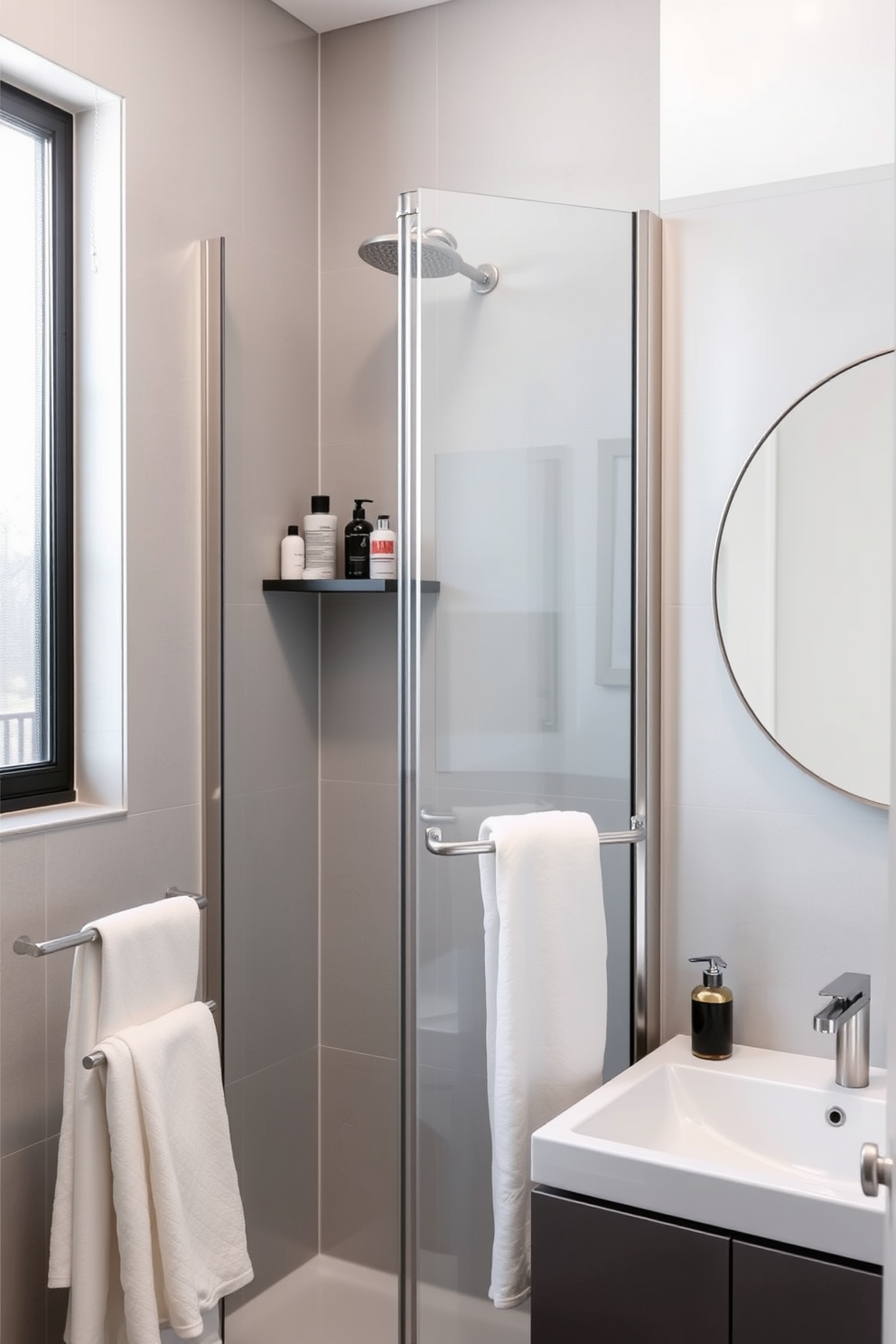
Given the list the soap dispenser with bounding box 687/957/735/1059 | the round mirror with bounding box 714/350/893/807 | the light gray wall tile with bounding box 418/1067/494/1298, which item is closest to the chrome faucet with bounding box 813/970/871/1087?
the soap dispenser with bounding box 687/957/735/1059

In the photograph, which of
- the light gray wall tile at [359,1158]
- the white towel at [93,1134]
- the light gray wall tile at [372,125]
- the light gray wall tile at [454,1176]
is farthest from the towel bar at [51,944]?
the light gray wall tile at [372,125]

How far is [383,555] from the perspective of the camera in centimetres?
213

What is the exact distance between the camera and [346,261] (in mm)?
2264

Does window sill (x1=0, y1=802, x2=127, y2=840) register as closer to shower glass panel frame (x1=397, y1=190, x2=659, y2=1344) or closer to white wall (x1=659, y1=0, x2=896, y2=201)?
shower glass panel frame (x1=397, y1=190, x2=659, y2=1344)

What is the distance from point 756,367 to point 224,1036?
4.63 feet

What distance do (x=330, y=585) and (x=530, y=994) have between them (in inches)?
32.1

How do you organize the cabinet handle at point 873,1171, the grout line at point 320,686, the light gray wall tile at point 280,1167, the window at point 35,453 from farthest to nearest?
the grout line at point 320,686 → the light gray wall tile at point 280,1167 → the window at point 35,453 → the cabinet handle at point 873,1171

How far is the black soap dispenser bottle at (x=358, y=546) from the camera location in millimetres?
2180

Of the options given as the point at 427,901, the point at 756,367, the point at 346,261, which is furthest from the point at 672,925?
the point at 346,261

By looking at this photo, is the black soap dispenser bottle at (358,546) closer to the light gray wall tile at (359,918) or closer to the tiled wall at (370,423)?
the tiled wall at (370,423)

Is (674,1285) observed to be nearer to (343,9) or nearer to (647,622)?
(647,622)

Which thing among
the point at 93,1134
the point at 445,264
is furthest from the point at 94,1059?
the point at 445,264

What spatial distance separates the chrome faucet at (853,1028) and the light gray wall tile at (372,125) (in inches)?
61.6

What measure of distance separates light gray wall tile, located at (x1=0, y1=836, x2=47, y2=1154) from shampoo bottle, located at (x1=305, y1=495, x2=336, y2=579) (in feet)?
2.34
